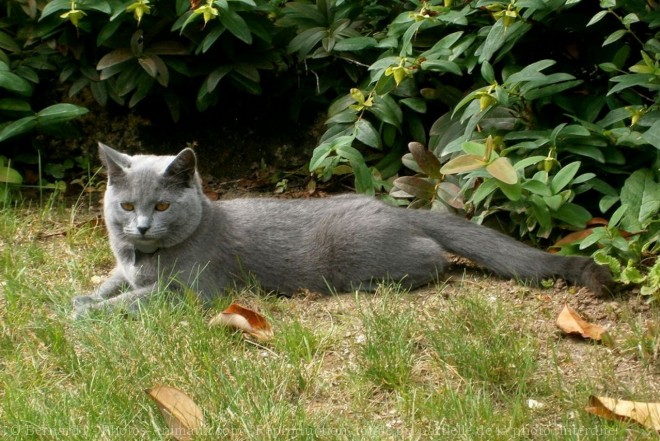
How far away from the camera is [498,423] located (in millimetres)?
2852

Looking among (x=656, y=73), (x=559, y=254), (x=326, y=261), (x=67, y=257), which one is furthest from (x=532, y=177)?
(x=67, y=257)

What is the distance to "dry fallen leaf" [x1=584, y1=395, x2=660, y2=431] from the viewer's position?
2.82 metres

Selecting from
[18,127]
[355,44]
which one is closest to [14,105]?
[18,127]

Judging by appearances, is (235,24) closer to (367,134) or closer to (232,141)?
(367,134)

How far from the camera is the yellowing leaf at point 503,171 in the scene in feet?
13.1

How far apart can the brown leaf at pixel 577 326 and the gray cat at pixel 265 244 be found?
0.41 metres

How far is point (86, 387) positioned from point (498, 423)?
4.55 feet

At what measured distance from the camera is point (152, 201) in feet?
13.8

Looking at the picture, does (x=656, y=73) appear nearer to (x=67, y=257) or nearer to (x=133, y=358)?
(x=133, y=358)

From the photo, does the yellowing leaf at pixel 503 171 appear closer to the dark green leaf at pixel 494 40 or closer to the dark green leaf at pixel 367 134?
the dark green leaf at pixel 494 40

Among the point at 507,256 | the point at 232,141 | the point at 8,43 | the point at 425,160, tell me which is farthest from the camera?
the point at 232,141

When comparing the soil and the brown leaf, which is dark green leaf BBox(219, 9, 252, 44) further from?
the brown leaf

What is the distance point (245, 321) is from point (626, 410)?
1.50 metres

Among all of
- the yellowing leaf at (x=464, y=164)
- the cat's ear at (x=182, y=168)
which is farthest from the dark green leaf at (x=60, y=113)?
the yellowing leaf at (x=464, y=164)
